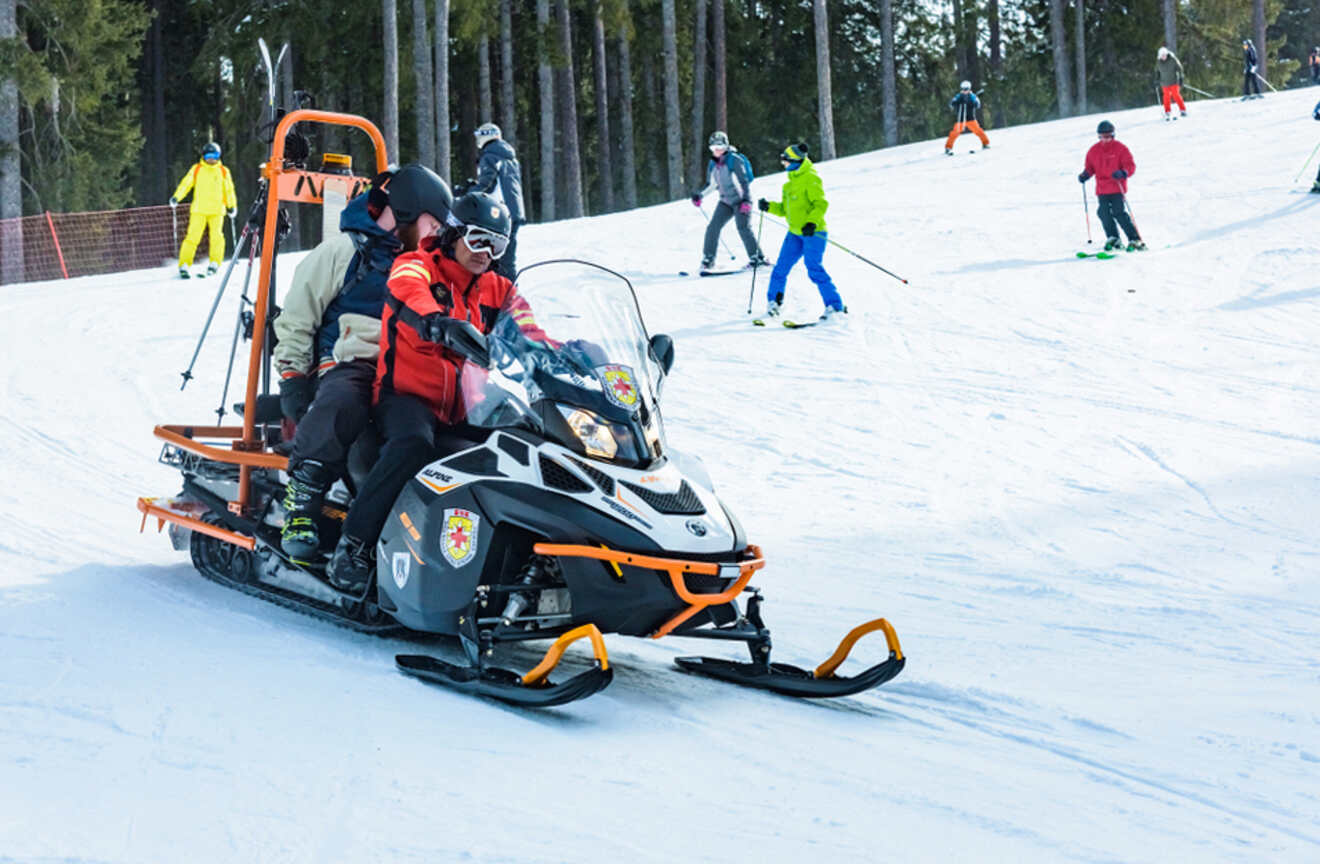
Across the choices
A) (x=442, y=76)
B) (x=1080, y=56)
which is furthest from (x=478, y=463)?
(x=1080, y=56)

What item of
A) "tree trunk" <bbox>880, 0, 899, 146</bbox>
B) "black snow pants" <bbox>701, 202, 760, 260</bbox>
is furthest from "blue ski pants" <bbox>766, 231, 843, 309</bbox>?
"tree trunk" <bbox>880, 0, 899, 146</bbox>

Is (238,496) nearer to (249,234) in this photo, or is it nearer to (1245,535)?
(249,234)

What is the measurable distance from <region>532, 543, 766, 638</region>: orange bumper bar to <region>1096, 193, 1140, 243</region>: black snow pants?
11806 millimetres

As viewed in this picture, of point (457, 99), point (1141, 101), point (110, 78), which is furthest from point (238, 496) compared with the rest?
point (1141, 101)

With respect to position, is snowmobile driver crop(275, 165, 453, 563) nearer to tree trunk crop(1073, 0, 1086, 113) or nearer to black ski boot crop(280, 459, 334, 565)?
black ski boot crop(280, 459, 334, 565)

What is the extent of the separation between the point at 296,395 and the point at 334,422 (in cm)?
54

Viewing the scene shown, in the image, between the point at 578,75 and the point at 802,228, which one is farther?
the point at 578,75

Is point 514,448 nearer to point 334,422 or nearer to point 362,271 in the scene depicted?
point 334,422

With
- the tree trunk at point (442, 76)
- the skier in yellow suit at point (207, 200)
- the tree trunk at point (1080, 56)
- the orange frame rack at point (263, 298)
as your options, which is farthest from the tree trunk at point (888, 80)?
the orange frame rack at point (263, 298)

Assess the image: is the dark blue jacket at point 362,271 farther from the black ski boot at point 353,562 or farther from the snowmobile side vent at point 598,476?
the snowmobile side vent at point 598,476

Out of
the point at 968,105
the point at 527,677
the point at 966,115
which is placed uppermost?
the point at 968,105

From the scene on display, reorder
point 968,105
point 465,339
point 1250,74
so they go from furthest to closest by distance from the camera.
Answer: point 1250,74
point 968,105
point 465,339

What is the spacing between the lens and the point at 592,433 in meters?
4.36

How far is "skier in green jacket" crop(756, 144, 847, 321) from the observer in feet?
40.6
